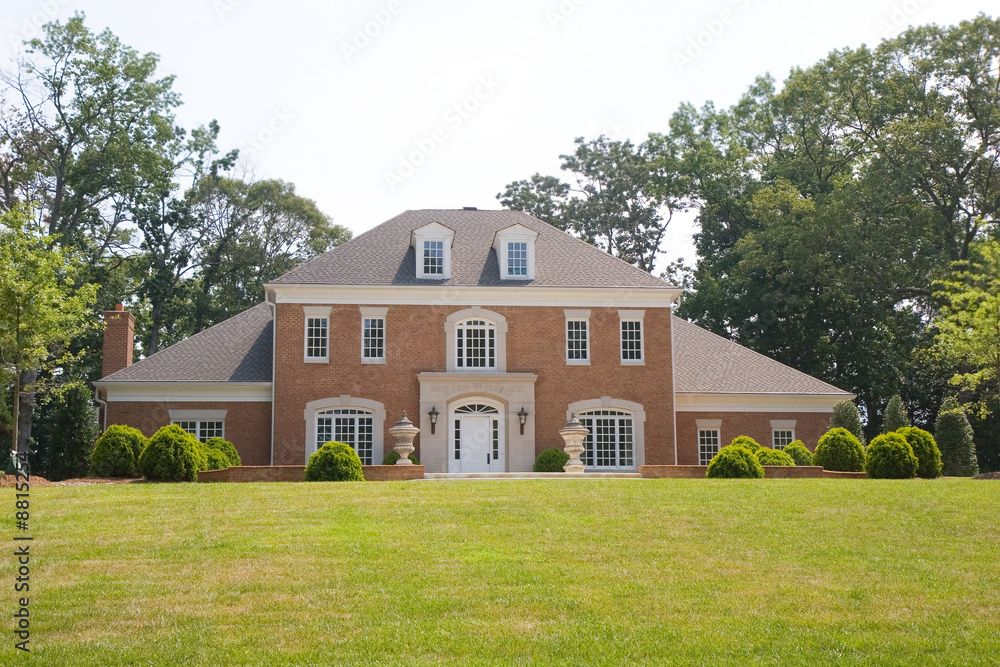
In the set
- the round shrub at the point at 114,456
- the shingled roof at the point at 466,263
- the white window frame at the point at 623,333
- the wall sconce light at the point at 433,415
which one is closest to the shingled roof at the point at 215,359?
the shingled roof at the point at 466,263

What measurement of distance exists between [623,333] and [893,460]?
34.8 feet

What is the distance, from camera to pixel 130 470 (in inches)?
1058

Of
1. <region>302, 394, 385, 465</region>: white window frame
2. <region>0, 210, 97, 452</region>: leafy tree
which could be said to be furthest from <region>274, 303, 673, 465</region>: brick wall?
<region>0, 210, 97, 452</region>: leafy tree

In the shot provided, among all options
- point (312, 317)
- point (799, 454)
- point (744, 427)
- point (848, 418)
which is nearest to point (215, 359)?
point (312, 317)

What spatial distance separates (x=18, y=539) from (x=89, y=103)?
35.8 m

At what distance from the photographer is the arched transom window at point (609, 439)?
3306cm

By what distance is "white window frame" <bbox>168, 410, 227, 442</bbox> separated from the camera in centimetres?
3341

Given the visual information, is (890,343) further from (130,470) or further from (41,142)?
(41,142)

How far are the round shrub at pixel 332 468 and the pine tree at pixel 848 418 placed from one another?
649 inches

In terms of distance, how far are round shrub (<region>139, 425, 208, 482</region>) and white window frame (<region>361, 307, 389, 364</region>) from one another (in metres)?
8.51

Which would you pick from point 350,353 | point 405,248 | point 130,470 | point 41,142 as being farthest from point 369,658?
point 41,142

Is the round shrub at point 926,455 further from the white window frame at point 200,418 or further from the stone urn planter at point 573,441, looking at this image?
the white window frame at point 200,418

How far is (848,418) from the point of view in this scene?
109 feet

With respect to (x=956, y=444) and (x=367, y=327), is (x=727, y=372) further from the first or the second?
(x=367, y=327)
